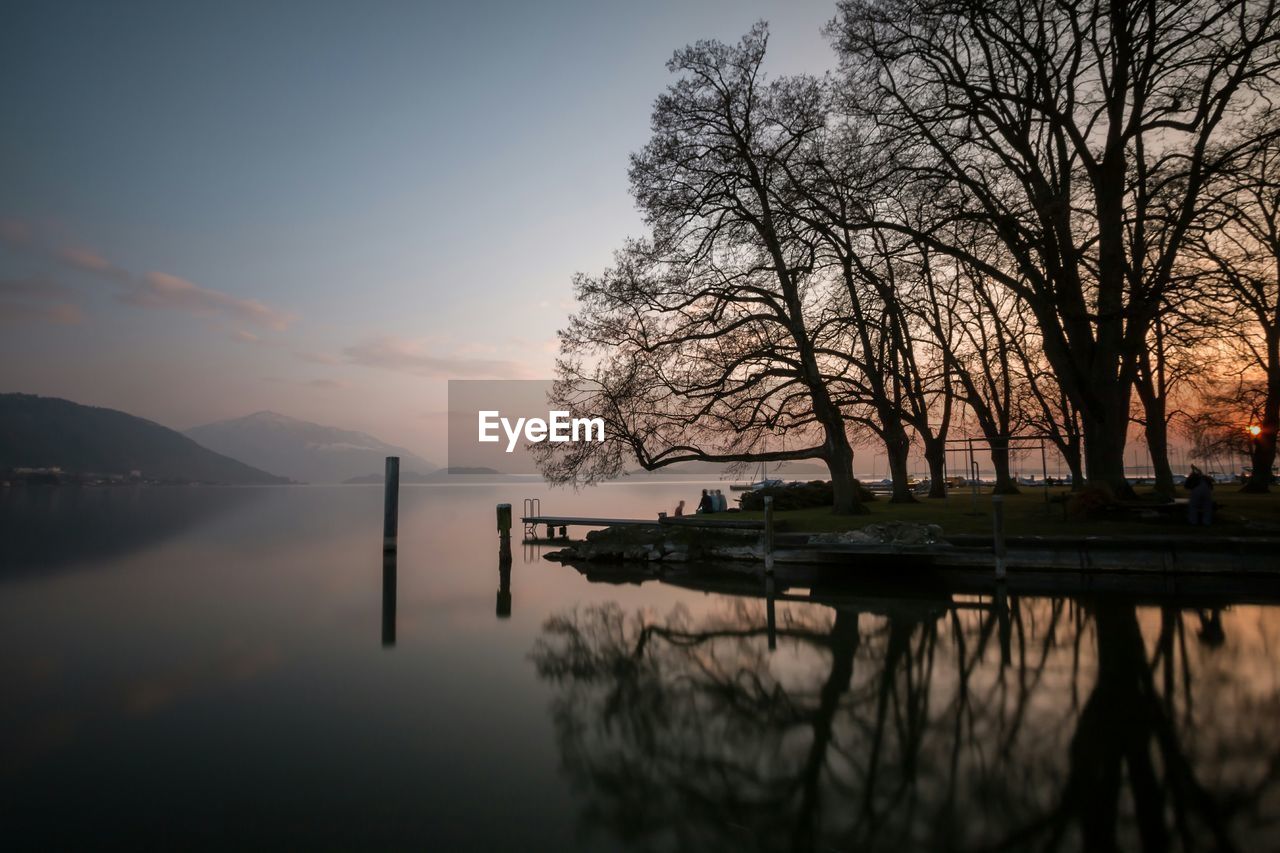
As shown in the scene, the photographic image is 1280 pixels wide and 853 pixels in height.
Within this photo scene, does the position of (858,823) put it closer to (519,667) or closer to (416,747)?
(416,747)

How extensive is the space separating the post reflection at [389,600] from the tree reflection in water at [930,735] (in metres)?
3.02

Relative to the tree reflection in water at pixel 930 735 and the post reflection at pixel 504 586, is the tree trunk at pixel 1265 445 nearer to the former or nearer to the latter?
the tree reflection in water at pixel 930 735

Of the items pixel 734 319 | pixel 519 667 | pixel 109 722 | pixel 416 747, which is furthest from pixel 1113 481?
pixel 109 722

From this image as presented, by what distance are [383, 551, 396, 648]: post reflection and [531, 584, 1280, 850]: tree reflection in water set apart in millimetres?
3024

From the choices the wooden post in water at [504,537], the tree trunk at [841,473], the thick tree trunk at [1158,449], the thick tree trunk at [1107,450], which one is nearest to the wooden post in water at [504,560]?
the wooden post in water at [504,537]

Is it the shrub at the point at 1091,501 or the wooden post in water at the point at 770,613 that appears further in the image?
the shrub at the point at 1091,501

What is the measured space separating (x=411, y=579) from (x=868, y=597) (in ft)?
41.2

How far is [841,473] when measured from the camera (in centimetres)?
2312

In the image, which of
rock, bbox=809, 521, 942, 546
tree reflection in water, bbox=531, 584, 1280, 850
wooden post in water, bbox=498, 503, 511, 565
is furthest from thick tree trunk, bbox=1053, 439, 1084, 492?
wooden post in water, bbox=498, 503, 511, 565

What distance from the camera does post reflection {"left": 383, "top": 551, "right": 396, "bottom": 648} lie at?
12422mm

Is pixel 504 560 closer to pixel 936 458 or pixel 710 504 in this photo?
pixel 710 504

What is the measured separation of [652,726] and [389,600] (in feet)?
36.4

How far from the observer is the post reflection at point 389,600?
1242 cm

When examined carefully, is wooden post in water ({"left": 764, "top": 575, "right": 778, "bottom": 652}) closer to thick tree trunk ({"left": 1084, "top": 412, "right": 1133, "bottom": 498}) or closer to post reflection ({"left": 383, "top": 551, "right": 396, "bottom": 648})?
post reflection ({"left": 383, "top": 551, "right": 396, "bottom": 648})
